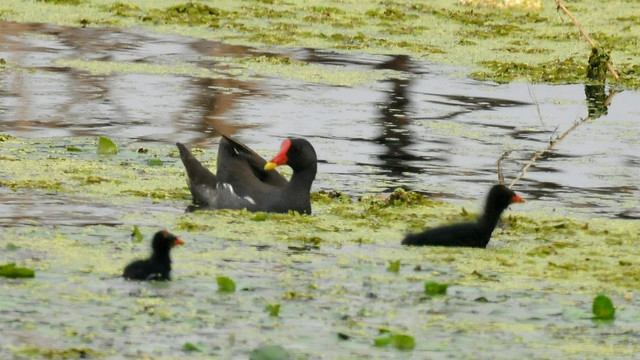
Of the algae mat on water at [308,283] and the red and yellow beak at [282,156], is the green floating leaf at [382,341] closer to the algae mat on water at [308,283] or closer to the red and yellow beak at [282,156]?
the algae mat on water at [308,283]

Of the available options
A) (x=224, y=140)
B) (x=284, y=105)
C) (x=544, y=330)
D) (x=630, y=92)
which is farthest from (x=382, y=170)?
(x=630, y=92)

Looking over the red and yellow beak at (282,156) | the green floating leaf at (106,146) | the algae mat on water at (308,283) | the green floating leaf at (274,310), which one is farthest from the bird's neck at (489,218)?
the green floating leaf at (106,146)

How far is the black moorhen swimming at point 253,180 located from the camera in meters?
10.1

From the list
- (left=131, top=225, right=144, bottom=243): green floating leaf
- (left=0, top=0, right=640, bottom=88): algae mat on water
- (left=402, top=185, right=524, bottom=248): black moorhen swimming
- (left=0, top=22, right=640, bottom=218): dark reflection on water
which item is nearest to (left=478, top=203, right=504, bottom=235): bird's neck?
(left=402, top=185, right=524, bottom=248): black moorhen swimming

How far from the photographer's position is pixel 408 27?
21.8 metres

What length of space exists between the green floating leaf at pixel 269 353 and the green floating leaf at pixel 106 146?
18.7 ft

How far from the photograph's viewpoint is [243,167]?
35.2 feet

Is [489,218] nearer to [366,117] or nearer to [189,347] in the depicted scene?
[189,347]

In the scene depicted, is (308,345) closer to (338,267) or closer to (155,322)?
(155,322)

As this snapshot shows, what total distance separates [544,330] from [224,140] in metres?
4.22

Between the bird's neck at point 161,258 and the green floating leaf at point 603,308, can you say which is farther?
the bird's neck at point 161,258

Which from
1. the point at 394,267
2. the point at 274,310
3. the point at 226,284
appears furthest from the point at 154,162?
the point at 274,310

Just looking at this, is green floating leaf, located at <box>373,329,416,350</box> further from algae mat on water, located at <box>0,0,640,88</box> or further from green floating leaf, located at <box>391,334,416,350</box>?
algae mat on water, located at <box>0,0,640,88</box>

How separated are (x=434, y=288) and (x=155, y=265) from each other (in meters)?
1.38
